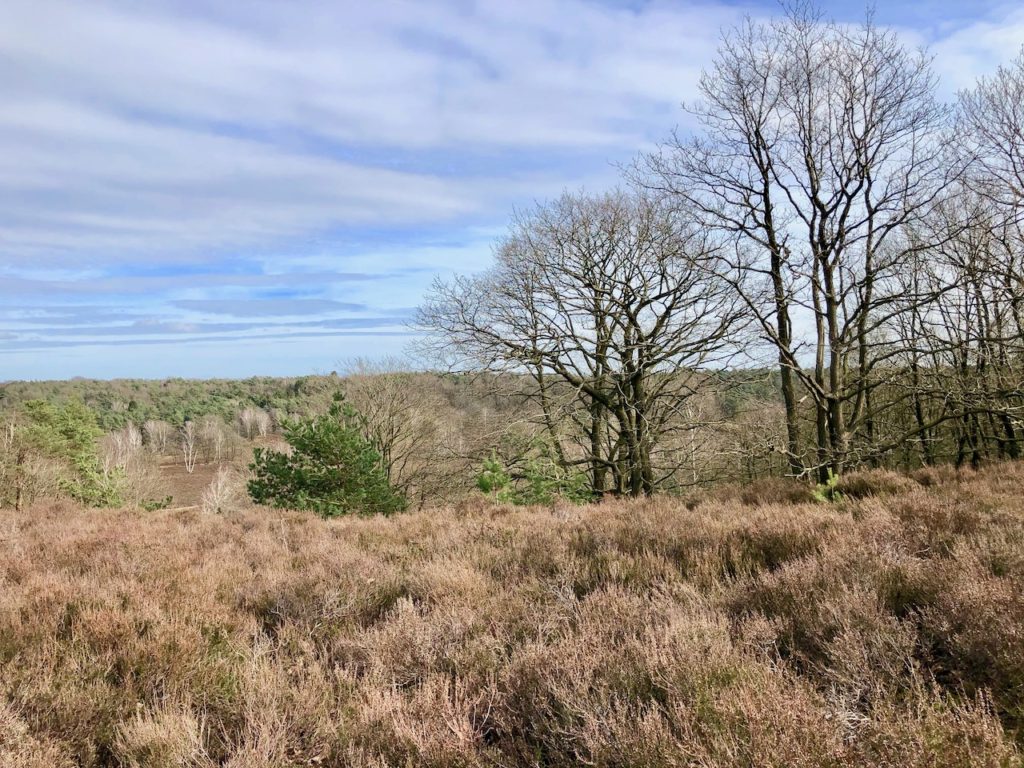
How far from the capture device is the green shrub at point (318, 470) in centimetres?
1441

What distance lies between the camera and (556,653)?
288 centimetres

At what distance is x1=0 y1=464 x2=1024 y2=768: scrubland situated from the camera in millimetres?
2156

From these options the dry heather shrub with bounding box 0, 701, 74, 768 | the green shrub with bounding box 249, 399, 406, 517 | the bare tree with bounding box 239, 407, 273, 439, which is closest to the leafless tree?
the bare tree with bounding box 239, 407, 273, 439

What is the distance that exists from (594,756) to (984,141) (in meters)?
16.0

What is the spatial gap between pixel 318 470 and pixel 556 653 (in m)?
12.9

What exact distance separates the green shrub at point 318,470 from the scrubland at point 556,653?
27.8 ft

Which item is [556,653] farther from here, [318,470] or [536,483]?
[318,470]

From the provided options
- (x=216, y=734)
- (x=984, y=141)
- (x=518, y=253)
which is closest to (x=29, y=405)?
(x=518, y=253)

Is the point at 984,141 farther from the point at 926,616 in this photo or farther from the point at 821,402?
the point at 926,616

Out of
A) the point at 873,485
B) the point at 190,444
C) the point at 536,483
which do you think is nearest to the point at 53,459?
the point at 536,483

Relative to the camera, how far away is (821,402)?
11422 millimetres

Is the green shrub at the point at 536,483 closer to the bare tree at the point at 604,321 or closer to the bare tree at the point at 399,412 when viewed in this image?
the bare tree at the point at 604,321

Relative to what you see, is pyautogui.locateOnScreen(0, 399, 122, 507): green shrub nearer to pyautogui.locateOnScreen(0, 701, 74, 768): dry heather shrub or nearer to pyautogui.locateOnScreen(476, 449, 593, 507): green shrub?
pyautogui.locateOnScreen(476, 449, 593, 507): green shrub

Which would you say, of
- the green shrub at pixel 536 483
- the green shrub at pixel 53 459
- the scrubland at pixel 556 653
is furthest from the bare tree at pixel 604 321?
the green shrub at pixel 53 459
